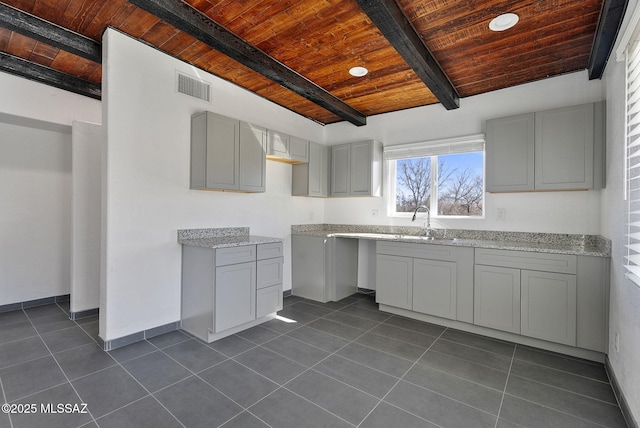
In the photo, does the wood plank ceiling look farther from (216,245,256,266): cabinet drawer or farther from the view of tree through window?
(216,245,256,266): cabinet drawer

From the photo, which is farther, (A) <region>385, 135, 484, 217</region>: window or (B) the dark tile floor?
(A) <region>385, 135, 484, 217</region>: window

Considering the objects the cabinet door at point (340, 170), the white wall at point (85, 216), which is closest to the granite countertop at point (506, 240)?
the cabinet door at point (340, 170)

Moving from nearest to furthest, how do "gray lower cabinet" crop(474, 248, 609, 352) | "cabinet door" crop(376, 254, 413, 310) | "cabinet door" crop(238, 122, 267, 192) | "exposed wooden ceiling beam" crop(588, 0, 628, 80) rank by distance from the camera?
"exposed wooden ceiling beam" crop(588, 0, 628, 80)
"gray lower cabinet" crop(474, 248, 609, 352)
"cabinet door" crop(238, 122, 267, 192)
"cabinet door" crop(376, 254, 413, 310)

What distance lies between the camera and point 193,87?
122 inches

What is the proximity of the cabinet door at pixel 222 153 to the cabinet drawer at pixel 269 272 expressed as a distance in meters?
0.88

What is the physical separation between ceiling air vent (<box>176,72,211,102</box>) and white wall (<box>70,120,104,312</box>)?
126 centimetres

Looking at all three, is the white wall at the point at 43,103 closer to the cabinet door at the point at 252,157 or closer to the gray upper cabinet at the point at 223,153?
the gray upper cabinet at the point at 223,153

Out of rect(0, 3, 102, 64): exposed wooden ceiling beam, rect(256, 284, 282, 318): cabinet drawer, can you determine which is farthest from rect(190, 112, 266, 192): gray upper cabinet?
rect(256, 284, 282, 318): cabinet drawer

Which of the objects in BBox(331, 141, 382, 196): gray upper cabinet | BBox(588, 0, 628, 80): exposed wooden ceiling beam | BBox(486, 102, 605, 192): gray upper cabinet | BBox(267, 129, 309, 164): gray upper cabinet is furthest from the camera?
BBox(331, 141, 382, 196): gray upper cabinet

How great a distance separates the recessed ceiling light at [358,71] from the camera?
3.10 m

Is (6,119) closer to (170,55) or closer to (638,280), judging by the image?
(170,55)

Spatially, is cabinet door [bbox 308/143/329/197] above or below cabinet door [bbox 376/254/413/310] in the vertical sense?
above

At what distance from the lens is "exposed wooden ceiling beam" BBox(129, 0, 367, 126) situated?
84.3 inches

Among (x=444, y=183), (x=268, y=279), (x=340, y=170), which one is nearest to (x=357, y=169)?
(x=340, y=170)
